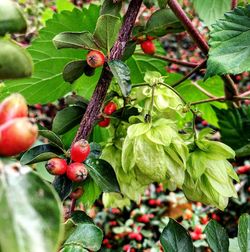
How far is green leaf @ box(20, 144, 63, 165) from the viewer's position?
485mm

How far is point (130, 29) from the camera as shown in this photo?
1.90ft

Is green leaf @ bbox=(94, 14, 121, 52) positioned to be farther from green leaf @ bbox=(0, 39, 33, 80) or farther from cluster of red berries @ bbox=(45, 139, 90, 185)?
green leaf @ bbox=(0, 39, 33, 80)

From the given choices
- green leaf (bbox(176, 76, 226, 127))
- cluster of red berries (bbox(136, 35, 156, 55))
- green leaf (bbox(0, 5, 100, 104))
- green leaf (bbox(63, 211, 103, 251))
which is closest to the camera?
green leaf (bbox(63, 211, 103, 251))

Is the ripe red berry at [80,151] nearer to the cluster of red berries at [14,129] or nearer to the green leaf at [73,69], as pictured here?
the green leaf at [73,69]

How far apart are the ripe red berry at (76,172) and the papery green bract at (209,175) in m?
0.16

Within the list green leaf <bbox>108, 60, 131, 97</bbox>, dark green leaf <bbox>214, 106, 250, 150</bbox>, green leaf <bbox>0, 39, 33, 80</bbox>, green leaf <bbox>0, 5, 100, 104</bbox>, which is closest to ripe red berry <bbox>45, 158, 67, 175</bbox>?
green leaf <bbox>108, 60, 131, 97</bbox>

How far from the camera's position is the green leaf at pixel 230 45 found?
1.99ft

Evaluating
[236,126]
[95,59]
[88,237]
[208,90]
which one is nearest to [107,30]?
[95,59]

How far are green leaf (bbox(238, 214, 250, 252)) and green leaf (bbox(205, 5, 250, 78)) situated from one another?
0.67 feet

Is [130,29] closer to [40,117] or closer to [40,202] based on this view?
[40,202]

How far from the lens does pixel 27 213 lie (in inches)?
9.6

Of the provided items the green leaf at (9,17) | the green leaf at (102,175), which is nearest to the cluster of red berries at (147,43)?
the green leaf at (102,175)

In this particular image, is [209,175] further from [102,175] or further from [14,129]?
[14,129]

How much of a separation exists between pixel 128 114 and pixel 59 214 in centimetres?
36
